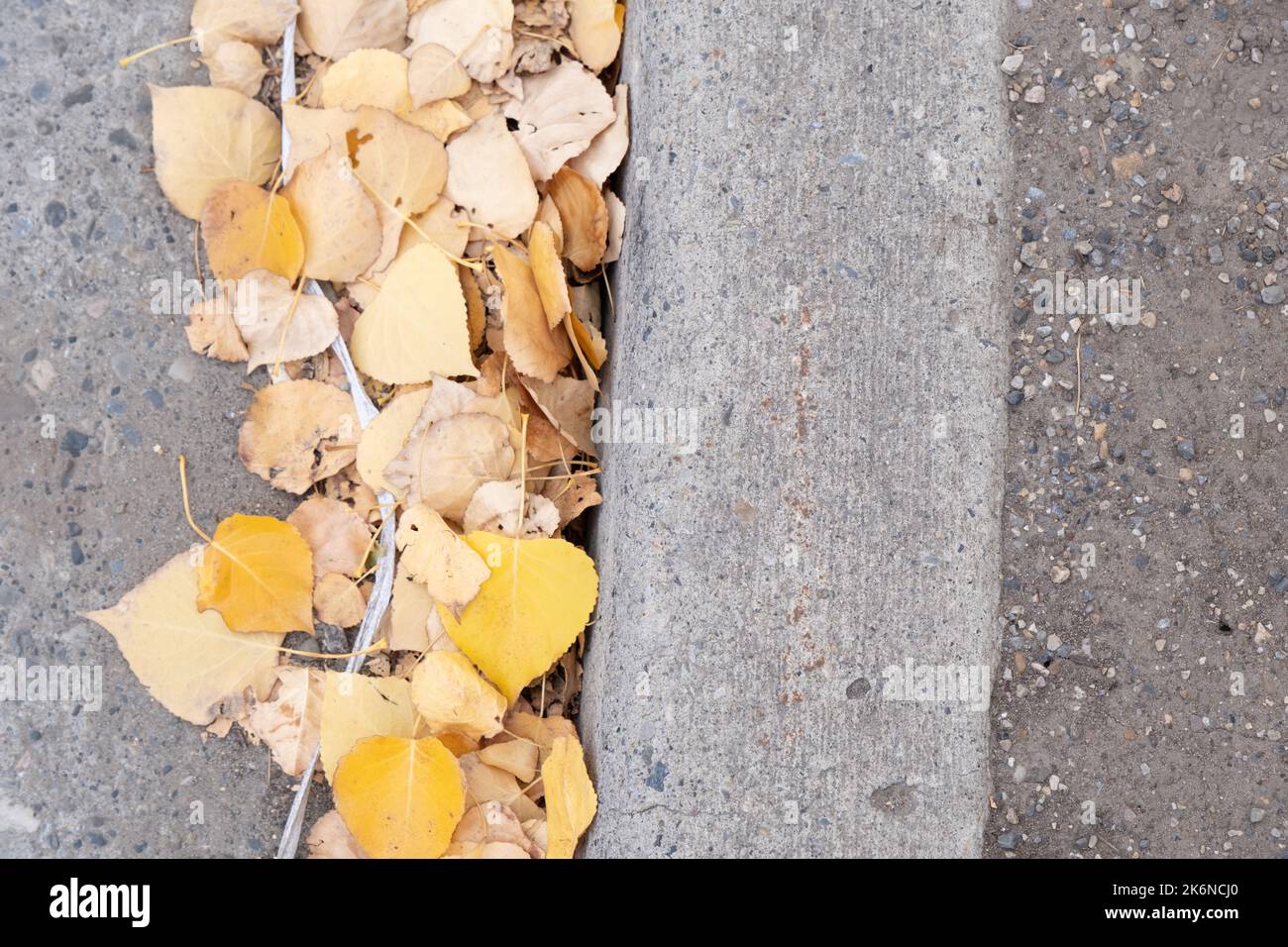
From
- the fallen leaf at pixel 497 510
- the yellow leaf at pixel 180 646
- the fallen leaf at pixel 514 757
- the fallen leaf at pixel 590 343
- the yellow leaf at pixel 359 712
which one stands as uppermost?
the fallen leaf at pixel 590 343

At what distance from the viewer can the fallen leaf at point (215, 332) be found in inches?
80.1

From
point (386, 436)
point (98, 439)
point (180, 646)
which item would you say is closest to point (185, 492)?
point (98, 439)

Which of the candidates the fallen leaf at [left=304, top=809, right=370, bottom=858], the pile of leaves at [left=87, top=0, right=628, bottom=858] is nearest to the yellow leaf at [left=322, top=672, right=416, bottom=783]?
the pile of leaves at [left=87, top=0, right=628, bottom=858]

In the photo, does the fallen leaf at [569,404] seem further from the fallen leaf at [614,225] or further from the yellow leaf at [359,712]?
the yellow leaf at [359,712]

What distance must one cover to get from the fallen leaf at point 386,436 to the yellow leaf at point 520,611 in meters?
0.23

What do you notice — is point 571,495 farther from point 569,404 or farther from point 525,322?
point 525,322

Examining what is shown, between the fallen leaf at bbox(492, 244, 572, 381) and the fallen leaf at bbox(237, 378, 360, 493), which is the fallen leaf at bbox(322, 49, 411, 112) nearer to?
the fallen leaf at bbox(492, 244, 572, 381)

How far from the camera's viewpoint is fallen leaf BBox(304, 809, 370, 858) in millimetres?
1972

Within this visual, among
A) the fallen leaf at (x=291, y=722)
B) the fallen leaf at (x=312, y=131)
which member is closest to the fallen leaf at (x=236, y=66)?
the fallen leaf at (x=312, y=131)

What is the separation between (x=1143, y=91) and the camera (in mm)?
2033

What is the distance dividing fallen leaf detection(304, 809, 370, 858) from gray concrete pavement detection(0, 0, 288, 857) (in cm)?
8

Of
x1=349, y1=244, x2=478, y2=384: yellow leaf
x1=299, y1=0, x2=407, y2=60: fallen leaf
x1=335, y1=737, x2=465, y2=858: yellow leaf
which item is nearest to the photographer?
x1=335, y1=737, x2=465, y2=858: yellow leaf

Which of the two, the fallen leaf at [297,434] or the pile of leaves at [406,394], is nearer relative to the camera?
the pile of leaves at [406,394]

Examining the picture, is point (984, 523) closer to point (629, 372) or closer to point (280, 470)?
point (629, 372)
